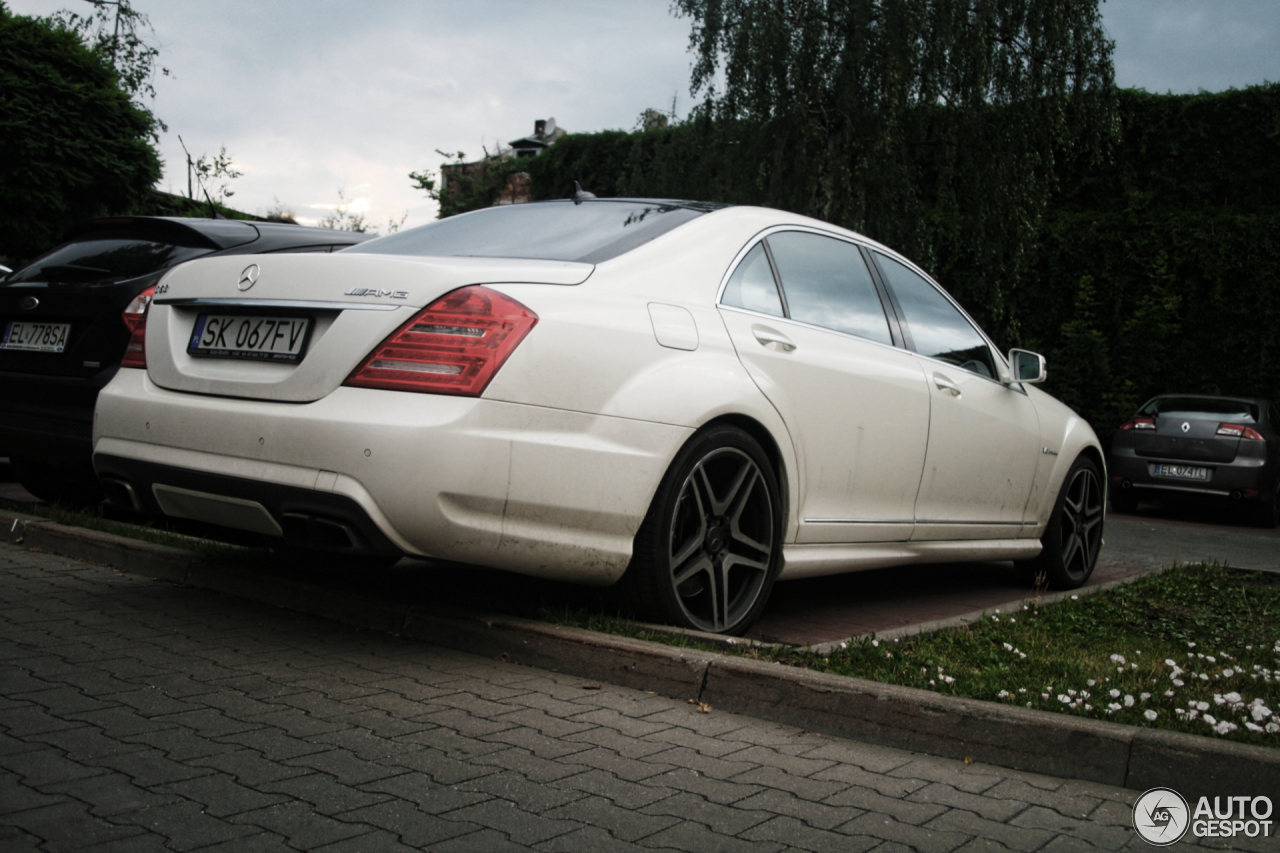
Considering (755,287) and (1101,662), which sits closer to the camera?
(1101,662)

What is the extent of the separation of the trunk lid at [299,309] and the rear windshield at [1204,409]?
11.2m

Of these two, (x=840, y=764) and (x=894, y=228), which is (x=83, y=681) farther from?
(x=894, y=228)

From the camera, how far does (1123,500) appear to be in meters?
13.4

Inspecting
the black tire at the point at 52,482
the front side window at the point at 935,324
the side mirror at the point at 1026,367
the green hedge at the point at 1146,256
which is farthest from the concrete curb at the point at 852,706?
the green hedge at the point at 1146,256

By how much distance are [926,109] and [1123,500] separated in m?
6.82

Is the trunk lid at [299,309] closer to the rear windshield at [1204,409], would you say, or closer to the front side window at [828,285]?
the front side window at [828,285]

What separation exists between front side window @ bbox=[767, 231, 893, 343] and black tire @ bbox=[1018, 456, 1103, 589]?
185cm

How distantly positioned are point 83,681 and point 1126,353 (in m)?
15.6

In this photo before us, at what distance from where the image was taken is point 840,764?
3.03 metres

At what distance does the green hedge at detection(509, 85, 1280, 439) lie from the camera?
15.5 metres

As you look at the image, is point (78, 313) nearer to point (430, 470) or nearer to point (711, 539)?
point (430, 470)

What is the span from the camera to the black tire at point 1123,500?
1325 centimetres

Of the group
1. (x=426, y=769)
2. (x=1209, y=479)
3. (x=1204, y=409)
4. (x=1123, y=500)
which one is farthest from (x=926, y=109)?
(x=426, y=769)

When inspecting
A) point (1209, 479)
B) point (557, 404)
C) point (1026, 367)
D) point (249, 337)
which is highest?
point (1026, 367)
